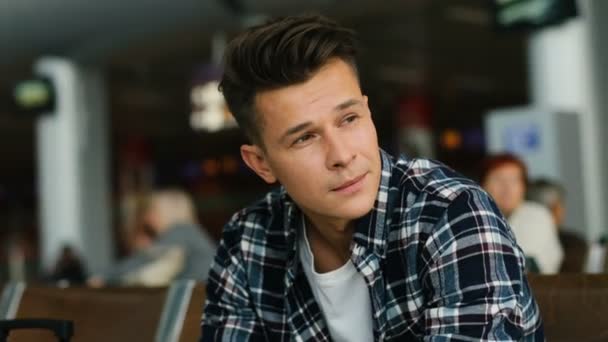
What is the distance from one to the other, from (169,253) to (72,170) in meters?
6.94

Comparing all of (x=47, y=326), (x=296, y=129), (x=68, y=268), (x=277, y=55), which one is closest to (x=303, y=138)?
(x=296, y=129)

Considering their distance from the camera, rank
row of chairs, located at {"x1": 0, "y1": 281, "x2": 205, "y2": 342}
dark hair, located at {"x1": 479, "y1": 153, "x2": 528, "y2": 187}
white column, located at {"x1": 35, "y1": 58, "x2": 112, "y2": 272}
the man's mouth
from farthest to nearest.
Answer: white column, located at {"x1": 35, "y1": 58, "x2": 112, "y2": 272} < dark hair, located at {"x1": 479, "y1": 153, "x2": 528, "y2": 187} < row of chairs, located at {"x1": 0, "y1": 281, "x2": 205, "y2": 342} < the man's mouth

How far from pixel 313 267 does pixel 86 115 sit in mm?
10488

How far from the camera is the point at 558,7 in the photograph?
6.97 metres

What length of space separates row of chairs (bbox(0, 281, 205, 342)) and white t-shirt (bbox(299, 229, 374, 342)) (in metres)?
0.75

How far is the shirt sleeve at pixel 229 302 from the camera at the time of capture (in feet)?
5.80

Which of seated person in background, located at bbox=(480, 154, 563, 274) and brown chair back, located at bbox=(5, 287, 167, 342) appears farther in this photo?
seated person in background, located at bbox=(480, 154, 563, 274)

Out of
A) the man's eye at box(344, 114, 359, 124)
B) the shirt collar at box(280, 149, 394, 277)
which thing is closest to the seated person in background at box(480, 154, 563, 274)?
the shirt collar at box(280, 149, 394, 277)

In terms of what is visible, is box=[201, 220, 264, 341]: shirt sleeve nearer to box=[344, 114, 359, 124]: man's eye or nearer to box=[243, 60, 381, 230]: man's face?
box=[243, 60, 381, 230]: man's face

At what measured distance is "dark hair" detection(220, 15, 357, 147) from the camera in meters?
1.53

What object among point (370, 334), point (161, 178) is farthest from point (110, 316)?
point (161, 178)

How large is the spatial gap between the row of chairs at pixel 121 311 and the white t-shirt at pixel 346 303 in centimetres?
75

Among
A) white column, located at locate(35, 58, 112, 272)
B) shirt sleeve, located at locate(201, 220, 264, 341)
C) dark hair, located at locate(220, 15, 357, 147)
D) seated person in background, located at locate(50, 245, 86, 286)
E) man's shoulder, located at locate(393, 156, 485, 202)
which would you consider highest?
dark hair, located at locate(220, 15, 357, 147)

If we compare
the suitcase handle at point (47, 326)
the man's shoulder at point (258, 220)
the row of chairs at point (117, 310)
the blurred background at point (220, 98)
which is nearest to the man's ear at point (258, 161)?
the man's shoulder at point (258, 220)
